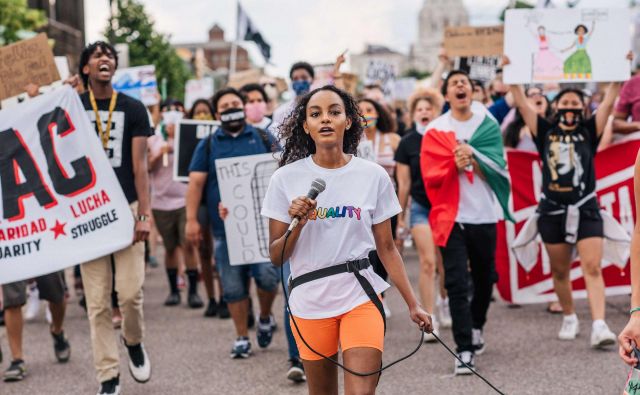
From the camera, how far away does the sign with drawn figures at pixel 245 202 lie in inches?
295

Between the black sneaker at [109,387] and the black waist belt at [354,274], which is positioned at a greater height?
the black waist belt at [354,274]

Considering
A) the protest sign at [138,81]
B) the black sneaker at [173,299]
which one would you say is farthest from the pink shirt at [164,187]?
the protest sign at [138,81]

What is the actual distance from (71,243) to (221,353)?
1823mm

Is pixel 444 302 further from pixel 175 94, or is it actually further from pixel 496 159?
pixel 175 94

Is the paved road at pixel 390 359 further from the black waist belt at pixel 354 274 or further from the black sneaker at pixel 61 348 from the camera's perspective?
the black waist belt at pixel 354 274

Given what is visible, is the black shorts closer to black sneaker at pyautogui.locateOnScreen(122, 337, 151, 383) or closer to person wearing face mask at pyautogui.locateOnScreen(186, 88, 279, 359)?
person wearing face mask at pyautogui.locateOnScreen(186, 88, 279, 359)

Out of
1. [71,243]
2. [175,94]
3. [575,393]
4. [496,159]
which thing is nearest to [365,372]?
[575,393]

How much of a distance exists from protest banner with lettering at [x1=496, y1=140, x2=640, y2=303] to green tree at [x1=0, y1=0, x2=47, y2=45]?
17975mm

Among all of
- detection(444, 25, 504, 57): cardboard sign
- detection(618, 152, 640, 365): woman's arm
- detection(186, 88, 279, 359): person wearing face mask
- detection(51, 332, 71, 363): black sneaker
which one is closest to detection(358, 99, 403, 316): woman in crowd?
detection(444, 25, 504, 57): cardboard sign

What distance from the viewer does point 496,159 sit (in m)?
7.04

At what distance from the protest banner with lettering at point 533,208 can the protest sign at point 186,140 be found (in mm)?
2912

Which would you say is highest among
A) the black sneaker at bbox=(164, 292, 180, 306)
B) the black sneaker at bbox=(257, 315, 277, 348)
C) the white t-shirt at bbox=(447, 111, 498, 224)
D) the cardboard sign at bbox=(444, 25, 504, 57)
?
the cardboard sign at bbox=(444, 25, 504, 57)

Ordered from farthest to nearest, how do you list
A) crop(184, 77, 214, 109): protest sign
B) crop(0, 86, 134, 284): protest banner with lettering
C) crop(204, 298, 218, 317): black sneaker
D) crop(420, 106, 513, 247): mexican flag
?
crop(184, 77, 214, 109): protest sign < crop(204, 298, 218, 317): black sneaker < crop(420, 106, 513, 247): mexican flag < crop(0, 86, 134, 284): protest banner with lettering

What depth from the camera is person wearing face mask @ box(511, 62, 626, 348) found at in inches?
296
